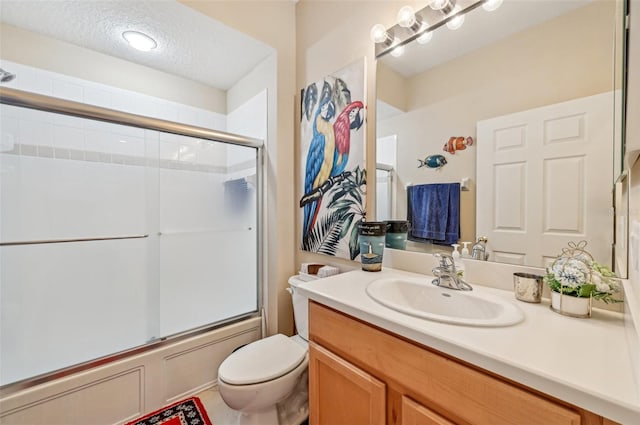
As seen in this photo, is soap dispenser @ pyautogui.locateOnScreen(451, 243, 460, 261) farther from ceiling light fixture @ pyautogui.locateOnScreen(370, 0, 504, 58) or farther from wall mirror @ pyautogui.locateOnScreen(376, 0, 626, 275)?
ceiling light fixture @ pyautogui.locateOnScreen(370, 0, 504, 58)

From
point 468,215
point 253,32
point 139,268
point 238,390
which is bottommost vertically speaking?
point 238,390

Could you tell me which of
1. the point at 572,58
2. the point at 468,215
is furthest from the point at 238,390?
the point at 572,58

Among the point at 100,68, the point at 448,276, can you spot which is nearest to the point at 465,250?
the point at 448,276

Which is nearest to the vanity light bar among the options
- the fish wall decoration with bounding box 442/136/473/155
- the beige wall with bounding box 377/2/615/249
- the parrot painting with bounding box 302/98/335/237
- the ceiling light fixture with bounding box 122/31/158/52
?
the beige wall with bounding box 377/2/615/249

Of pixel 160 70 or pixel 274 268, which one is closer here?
pixel 274 268

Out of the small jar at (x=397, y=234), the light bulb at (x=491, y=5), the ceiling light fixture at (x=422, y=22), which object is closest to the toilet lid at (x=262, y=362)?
the small jar at (x=397, y=234)

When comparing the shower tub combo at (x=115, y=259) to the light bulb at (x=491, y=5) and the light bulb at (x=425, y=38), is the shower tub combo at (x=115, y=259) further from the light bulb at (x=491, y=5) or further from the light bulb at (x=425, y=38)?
the light bulb at (x=491, y=5)

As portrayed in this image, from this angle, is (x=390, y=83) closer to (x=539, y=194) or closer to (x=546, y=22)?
(x=546, y=22)

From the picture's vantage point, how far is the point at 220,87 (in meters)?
2.50

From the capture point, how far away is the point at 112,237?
A: 1.55m

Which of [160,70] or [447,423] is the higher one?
[160,70]

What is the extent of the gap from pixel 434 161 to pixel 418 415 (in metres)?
0.95

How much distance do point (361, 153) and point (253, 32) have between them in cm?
113

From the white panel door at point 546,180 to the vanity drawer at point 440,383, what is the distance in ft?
1.85
